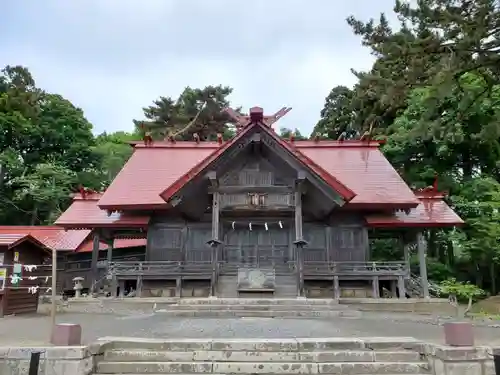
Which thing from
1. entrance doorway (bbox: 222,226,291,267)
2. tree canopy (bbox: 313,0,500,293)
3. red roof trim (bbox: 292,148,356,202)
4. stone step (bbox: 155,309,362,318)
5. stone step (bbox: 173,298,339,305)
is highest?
tree canopy (bbox: 313,0,500,293)

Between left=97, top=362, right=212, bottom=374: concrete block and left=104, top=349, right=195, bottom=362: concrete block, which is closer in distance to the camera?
left=97, top=362, right=212, bottom=374: concrete block

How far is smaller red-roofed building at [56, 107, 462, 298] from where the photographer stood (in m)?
14.8

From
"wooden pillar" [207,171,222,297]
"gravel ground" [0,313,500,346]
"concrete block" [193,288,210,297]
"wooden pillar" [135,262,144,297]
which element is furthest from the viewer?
"concrete block" [193,288,210,297]

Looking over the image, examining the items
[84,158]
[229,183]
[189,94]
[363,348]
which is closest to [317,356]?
[363,348]

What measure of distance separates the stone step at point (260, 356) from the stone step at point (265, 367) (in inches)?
3.5

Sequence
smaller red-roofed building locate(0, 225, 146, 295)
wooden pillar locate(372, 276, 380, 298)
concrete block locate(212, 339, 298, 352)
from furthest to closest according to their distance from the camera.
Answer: smaller red-roofed building locate(0, 225, 146, 295) → wooden pillar locate(372, 276, 380, 298) → concrete block locate(212, 339, 298, 352)

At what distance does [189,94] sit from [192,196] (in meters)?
26.1

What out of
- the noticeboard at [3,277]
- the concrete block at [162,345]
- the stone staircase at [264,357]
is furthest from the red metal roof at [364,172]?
the noticeboard at [3,277]

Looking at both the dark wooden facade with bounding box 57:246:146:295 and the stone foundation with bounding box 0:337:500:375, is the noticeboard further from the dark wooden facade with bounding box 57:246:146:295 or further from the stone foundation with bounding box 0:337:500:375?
the dark wooden facade with bounding box 57:246:146:295

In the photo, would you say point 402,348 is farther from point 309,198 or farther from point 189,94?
point 189,94

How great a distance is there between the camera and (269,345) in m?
6.42

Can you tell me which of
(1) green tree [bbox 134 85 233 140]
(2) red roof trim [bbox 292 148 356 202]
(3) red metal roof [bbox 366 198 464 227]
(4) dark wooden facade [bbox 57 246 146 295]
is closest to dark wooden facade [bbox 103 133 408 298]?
(2) red roof trim [bbox 292 148 356 202]

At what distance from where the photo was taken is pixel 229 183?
52.4ft

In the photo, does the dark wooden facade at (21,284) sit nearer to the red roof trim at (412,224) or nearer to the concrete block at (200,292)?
the concrete block at (200,292)
